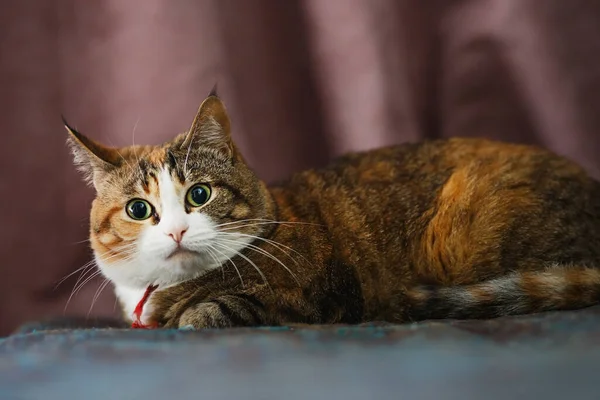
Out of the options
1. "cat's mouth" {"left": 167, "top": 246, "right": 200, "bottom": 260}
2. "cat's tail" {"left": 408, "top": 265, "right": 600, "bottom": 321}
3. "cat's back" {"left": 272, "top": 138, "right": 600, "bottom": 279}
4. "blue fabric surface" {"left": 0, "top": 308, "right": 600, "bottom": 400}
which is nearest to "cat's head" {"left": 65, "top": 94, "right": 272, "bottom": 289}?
"cat's mouth" {"left": 167, "top": 246, "right": 200, "bottom": 260}

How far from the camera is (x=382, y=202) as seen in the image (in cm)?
125

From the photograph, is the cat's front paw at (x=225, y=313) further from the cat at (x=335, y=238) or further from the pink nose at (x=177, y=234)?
the pink nose at (x=177, y=234)

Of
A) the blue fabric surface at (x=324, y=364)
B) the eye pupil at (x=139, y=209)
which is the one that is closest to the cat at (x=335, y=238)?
the eye pupil at (x=139, y=209)

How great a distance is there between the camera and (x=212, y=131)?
3.76ft

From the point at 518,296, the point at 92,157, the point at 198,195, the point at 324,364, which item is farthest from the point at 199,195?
the point at 518,296

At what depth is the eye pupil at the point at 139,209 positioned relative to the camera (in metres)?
1.08

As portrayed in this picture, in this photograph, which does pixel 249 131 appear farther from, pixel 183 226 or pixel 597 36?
pixel 597 36

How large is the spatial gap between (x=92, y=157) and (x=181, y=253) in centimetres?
28

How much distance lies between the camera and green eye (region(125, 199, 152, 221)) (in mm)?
1081

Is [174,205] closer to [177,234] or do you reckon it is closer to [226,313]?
[177,234]

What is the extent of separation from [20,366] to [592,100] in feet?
4.90

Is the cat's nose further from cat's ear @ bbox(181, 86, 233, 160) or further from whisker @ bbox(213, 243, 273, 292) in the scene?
cat's ear @ bbox(181, 86, 233, 160)

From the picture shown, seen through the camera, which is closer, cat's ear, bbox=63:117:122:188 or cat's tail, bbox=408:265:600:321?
cat's tail, bbox=408:265:600:321

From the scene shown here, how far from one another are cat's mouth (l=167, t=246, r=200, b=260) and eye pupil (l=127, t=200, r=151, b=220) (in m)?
0.09
